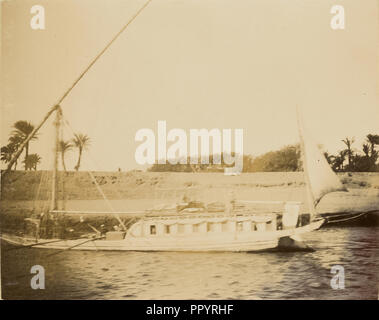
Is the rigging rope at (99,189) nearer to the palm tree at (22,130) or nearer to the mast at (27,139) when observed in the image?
the mast at (27,139)

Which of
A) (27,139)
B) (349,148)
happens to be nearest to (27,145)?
(27,139)

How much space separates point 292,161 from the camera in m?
3.61

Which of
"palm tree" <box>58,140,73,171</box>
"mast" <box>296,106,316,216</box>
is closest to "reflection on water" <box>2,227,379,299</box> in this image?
"mast" <box>296,106,316,216</box>

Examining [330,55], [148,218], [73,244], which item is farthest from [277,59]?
[73,244]

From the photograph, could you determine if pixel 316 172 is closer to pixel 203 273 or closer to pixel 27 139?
pixel 203 273

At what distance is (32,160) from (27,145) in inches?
5.1

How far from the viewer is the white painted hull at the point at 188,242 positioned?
3.59m

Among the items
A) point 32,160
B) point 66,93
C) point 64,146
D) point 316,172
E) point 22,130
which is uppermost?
point 66,93

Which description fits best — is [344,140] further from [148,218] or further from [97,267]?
[97,267]

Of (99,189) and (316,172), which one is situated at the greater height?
(316,172)

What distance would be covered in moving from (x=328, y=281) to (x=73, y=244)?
2.12m

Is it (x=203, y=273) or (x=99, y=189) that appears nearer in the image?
(x=203, y=273)

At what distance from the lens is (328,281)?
3.55m
